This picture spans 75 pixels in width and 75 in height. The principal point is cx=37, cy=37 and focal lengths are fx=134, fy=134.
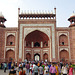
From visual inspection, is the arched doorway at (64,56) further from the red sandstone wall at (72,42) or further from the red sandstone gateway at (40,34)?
the red sandstone wall at (72,42)

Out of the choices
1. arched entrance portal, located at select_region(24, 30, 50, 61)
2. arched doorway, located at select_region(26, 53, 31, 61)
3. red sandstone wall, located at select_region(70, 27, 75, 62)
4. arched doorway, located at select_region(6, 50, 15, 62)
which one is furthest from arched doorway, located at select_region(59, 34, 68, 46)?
arched doorway, located at select_region(6, 50, 15, 62)

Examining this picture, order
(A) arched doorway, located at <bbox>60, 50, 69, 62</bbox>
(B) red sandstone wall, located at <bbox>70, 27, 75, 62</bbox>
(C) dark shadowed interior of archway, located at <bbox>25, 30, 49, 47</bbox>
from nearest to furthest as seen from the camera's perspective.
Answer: (B) red sandstone wall, located at <bbox>70, 27, 75, 62</bbox>, (A) arched doorway, located at <bbox>60, 50, 69, 62</bbox>, (C) dark shadowed interior of archway, located at <bbox>25, 30, 49, 47</bbox>

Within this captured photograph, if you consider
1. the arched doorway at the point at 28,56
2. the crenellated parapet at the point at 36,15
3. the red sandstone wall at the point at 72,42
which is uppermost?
the crenellated parapet at the point at 36,15

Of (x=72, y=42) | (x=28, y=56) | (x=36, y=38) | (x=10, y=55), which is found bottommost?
(x=28, y=56)

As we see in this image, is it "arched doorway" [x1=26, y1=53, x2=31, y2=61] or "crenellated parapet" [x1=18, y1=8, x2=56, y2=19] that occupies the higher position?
"crenellated parapet" [x1=18, y1=8, x2=56, y2=19]

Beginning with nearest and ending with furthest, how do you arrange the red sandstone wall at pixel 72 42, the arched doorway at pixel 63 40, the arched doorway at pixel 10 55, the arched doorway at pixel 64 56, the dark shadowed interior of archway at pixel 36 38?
1. the red sandstone wall at pixel 72 42
2. the arched doorway at pixel 64 56
3. the arched doorway at pixel 10 55
4. the arched doorway at pixel 63 40
5. the dark shadowed interior of archway at pixel 36 38

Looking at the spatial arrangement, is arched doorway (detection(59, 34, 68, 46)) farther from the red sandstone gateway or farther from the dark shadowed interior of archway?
the dark shadowed interior of archway

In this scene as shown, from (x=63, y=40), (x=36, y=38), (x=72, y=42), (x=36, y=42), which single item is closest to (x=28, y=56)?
(x=36, y=42)

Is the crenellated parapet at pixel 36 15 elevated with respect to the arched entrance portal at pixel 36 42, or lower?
elevated

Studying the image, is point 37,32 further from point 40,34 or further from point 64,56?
point 64,56

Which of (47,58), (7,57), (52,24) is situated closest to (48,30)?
(52,24)

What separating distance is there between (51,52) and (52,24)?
14.7 feet

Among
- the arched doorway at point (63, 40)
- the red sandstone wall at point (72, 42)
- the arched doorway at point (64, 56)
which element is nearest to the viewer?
the red sandstone wall at point (72, 42)

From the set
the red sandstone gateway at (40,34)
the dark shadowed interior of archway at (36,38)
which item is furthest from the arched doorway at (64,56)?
the dark shadowed interior of archway at (36,38)
